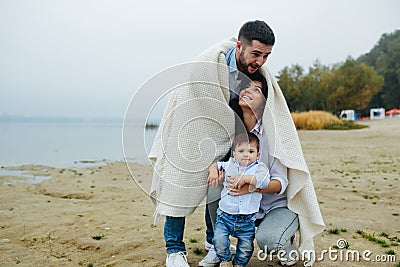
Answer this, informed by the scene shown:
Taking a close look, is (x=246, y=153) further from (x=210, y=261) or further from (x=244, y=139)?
(x=210, y=261)

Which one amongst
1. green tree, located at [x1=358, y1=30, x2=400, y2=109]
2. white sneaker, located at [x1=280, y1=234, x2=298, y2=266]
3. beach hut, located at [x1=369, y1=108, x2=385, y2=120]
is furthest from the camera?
green tree, located at [x1=358, y1=30, x2=400, y2=109]

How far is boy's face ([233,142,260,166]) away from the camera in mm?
3656

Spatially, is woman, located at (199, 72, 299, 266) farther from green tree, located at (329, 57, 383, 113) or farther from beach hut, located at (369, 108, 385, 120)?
beach hut, located at (369, 108, 385, 120)

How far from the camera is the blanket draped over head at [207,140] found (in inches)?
148

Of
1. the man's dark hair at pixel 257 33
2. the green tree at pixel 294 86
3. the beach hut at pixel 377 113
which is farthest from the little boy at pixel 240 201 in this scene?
the beach hut at pixel 377 113

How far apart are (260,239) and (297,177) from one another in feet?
1.98

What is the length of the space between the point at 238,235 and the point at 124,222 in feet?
8.23

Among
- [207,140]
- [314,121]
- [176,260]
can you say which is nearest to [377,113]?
[314,121]

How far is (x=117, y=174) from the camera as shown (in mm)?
11438

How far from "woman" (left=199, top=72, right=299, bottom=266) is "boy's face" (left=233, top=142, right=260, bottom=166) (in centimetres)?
13

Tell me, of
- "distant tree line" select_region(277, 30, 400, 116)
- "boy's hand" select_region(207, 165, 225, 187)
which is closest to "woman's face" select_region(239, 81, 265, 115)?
"boy's hand" select_region(207, 165, 225, 187)

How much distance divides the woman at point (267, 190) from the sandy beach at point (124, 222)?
499 mm

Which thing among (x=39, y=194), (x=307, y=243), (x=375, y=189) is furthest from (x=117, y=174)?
(x=307, y=243)

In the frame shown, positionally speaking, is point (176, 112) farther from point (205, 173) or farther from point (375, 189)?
point (375, 189)
